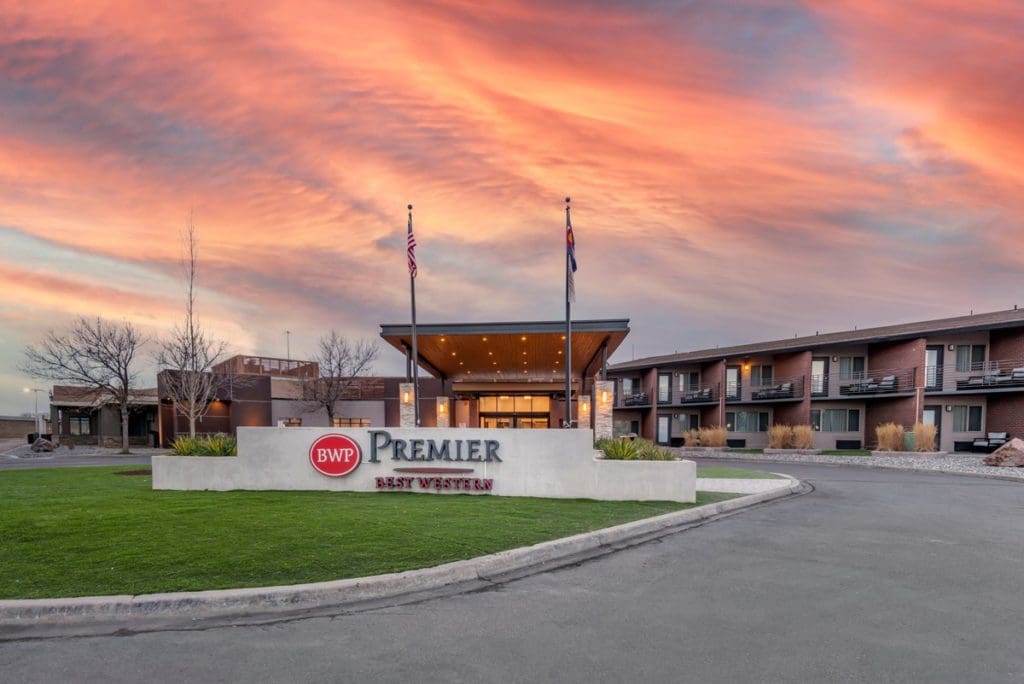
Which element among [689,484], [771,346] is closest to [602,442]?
[689,484]

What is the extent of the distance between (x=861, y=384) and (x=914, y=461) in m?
9.83

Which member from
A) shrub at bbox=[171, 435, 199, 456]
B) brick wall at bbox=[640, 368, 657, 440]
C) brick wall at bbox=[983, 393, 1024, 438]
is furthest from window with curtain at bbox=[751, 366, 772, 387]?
shrub at bbox=[171, 435, 199, 456]

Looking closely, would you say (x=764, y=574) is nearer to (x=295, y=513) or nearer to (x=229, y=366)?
(x=295, y=513)

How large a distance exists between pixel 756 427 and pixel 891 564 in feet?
117

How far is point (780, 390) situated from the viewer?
37344 millimetres

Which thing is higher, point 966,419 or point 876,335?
point 876,335

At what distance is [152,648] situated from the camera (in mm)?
4508

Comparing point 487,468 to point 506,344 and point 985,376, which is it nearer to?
point 506,344

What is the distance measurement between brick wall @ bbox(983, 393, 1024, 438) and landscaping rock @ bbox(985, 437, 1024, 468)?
32.0 feet

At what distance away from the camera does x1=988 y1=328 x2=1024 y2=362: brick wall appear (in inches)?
1219

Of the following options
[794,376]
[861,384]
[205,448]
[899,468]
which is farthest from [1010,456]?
[205,448]

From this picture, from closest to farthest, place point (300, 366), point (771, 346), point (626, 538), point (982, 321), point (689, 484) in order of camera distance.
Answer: point (626, 538) < point (689, 484) < point (982, 321) < point (771, 346) < point (300, 366)

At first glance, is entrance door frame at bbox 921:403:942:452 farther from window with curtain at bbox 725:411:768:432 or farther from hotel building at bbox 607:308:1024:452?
window with curtain at bbox 725:411:768:432

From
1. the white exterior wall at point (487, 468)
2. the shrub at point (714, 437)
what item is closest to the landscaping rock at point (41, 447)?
the white exterior wall at point (487, 468)
